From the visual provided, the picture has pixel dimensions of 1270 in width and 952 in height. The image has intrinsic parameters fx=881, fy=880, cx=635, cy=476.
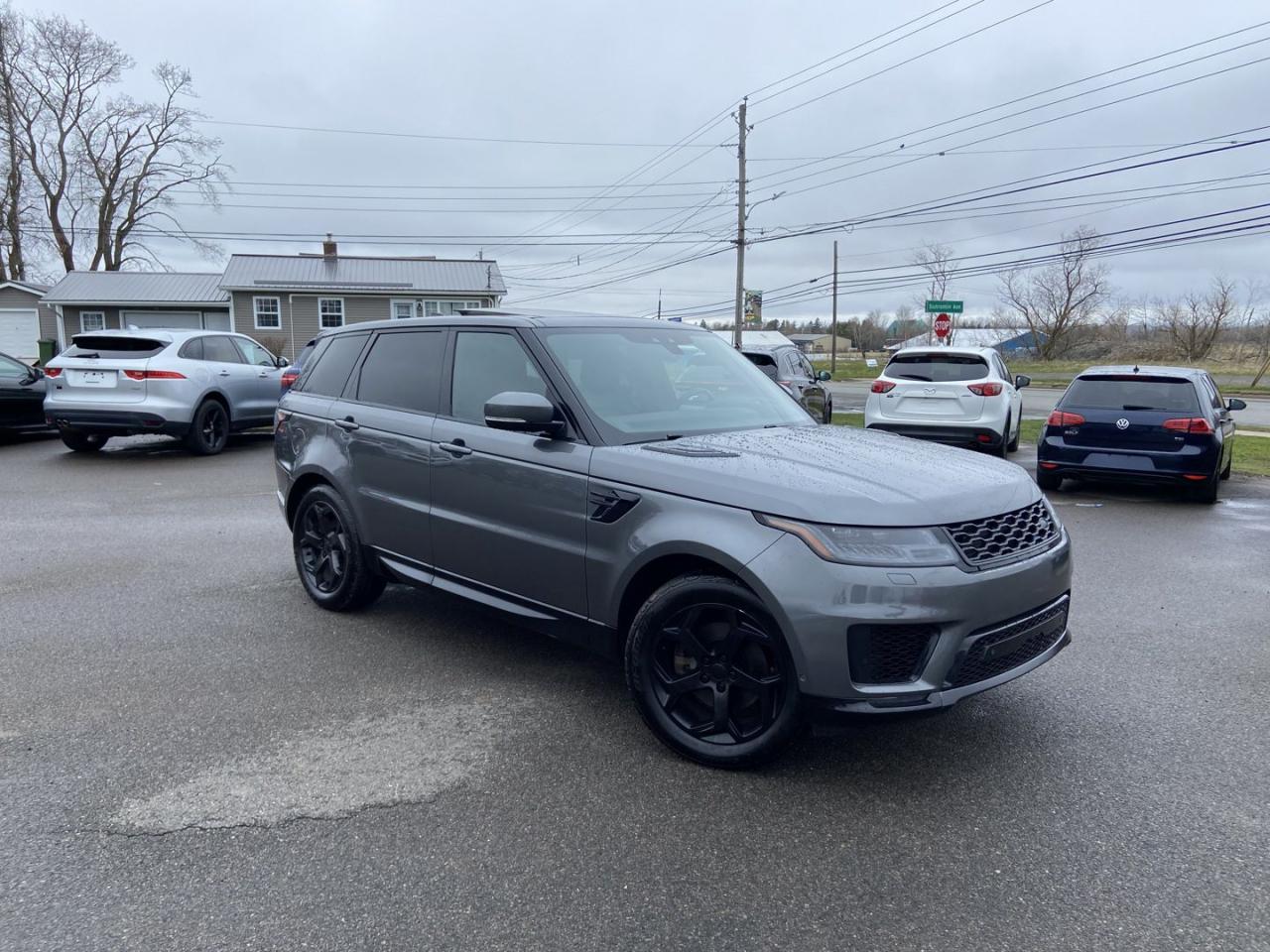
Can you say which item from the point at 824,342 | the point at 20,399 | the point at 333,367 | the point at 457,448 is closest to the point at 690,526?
the point at 457,448

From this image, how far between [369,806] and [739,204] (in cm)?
2912

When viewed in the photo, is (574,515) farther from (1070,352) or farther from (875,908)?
(1070,352)

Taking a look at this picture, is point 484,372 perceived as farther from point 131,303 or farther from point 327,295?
point 131,303

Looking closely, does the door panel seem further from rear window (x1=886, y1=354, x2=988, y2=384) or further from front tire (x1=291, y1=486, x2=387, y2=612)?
rear window (x1=886, y1=354, x2=988, y2=384)

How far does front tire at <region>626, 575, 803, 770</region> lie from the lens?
125 inches

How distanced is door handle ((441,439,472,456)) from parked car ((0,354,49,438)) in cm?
1133

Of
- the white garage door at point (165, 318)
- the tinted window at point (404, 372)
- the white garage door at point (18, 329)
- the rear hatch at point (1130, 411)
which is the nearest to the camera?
the tinted window at point (404, 372)

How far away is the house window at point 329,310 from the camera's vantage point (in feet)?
119

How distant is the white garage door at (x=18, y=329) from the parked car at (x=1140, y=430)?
46084 millimetres

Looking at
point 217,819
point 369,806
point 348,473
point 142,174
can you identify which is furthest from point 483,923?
point 142,174

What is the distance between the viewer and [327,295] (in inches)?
1423

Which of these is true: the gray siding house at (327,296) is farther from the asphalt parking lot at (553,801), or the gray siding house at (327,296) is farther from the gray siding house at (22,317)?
the asphalt parking lot at (553,801)

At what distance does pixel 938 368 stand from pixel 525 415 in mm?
9618

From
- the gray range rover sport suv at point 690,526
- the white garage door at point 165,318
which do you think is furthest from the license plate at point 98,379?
the white garage door at point 165,318
